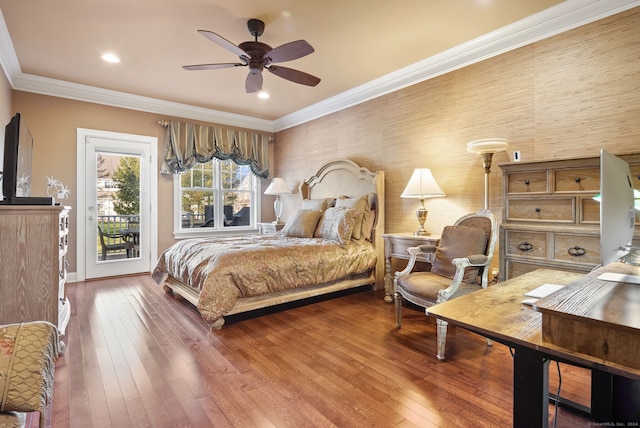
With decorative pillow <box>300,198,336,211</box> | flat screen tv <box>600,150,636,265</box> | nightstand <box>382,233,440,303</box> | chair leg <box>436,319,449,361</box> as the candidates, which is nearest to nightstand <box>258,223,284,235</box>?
decorative pillow <box>300,198,336,211</box>

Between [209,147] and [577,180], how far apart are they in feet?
16.2

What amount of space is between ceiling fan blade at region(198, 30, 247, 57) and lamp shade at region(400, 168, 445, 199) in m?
2.10

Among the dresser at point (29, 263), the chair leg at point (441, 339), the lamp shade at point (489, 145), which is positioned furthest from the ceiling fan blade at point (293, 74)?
the chair leg at point (441, 339)

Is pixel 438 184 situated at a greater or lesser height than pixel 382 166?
lesser

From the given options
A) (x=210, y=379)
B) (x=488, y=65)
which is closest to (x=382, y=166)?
(x=488, y=65)

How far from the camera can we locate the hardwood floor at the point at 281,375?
5.46 ft

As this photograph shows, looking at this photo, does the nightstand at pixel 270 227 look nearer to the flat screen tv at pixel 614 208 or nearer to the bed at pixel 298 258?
the bed at pixel 298 258

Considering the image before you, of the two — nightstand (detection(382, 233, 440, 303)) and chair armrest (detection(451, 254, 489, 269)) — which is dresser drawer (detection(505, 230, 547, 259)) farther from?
nightstand (detection(382, 233, 440, 303))

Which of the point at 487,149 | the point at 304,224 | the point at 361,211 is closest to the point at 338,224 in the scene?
the point at 361,211

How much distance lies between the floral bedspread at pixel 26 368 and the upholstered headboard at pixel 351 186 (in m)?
3.42

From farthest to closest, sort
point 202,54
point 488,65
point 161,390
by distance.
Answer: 1. point 202,54
2. point 488,65
3. point 161,390

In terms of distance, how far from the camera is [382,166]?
4.35 m

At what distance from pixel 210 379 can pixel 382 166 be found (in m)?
3.25

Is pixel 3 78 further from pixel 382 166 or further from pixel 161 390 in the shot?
pixel 382 166
